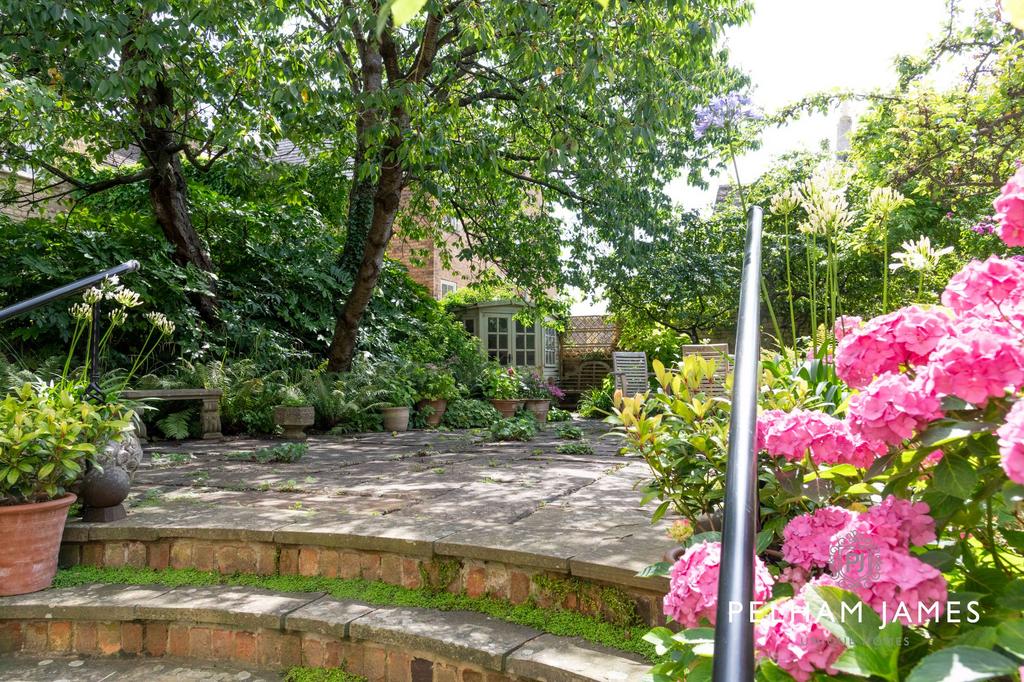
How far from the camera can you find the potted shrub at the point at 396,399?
23.7 ft

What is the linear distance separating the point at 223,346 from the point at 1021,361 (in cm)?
759

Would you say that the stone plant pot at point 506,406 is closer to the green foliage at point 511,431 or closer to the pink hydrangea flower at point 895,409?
the green foliage at point 511,431

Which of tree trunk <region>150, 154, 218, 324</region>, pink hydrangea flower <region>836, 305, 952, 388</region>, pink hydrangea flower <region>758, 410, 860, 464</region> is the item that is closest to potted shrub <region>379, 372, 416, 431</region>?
tree trunk <region>150, 154, 218, 324</region>

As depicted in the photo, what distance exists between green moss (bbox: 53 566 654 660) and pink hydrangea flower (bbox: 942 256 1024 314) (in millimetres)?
1221

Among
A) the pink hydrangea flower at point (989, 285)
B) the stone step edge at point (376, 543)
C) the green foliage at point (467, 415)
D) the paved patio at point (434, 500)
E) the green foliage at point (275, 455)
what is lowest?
the stone step edge at point (376, 543)

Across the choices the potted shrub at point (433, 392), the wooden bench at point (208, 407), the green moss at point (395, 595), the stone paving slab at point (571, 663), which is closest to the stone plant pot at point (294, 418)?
the wooden bench at point (208, 407)

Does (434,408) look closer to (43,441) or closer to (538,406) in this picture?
(538,406)

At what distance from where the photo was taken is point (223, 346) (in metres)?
7.44

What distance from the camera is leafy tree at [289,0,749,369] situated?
4.91 m

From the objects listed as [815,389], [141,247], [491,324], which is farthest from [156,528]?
[491,324]

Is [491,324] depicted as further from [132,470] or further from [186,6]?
[132,470]

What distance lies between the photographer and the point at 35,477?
2584 millimetres

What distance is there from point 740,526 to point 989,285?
1.94 feet

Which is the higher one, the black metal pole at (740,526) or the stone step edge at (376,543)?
the black metal pole at (740,526)
